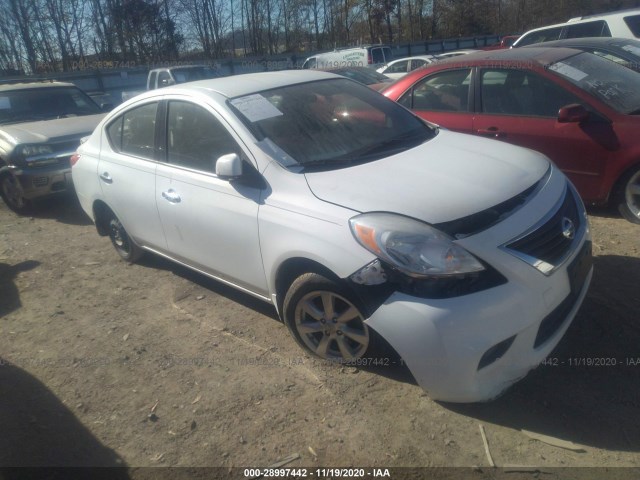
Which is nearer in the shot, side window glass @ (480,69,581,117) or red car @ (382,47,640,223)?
red car @ (382,47,640,223)

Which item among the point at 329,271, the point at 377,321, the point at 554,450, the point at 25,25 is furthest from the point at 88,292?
the point at 25,25

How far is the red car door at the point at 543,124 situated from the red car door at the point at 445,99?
131 millimetres

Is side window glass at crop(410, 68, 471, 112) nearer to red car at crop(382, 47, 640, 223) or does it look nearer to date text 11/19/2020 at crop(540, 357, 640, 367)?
red car at crop(382, 47, 640, 223)

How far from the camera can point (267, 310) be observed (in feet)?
12.4

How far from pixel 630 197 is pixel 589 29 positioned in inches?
283

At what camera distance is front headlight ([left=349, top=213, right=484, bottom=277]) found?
2.31 metres

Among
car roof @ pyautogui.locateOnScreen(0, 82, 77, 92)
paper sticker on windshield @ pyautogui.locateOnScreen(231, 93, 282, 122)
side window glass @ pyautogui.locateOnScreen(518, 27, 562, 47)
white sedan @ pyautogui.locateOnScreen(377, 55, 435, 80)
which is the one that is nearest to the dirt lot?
paper sticker on windshield @ pyautogui.locateOnScreen(231, 93, 282, 122)

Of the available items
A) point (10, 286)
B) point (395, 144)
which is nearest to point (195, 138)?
point (395, 144)

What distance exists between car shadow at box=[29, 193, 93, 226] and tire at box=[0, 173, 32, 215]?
0.15 metres

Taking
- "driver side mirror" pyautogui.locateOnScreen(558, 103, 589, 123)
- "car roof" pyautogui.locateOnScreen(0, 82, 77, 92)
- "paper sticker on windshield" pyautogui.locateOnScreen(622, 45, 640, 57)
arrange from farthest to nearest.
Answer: "car roof" pyautogui.locateOnScreen(0, 82, 77, 92)
"paper sticker on windshield" pyautogui.locateOnScreen(622, 45, 640, 57)
"driver side mirror" pyautogui.locateOnScreen(558, 103, 589, 123)

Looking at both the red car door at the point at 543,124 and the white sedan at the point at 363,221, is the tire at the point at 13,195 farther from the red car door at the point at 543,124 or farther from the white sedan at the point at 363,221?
the red car door at the point at 543,124

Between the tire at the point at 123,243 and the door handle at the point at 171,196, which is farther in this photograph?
the tire at the point at 123,243

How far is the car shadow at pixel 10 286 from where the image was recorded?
173 inches

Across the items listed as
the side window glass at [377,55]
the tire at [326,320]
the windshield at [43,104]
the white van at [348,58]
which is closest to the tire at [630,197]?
the tire at [326,320]
